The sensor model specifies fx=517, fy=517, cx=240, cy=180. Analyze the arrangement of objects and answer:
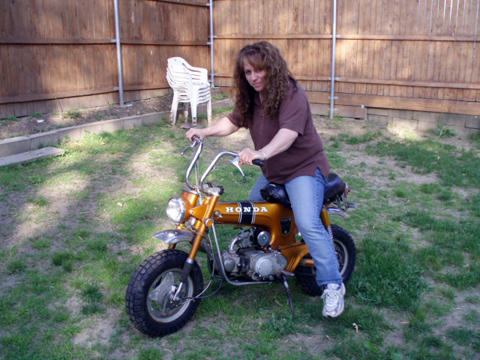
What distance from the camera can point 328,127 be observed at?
1002 centimetres

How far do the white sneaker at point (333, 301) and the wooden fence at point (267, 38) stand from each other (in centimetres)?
626

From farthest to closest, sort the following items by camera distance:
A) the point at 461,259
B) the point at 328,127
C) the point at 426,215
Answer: the point at 328,127 → the point at 426,215 → the point at 461,259

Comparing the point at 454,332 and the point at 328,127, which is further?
the point at 328,127

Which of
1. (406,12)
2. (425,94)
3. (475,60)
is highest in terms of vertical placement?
(406,12)

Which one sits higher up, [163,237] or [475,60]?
[475,60]

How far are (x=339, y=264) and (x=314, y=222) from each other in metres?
0.84

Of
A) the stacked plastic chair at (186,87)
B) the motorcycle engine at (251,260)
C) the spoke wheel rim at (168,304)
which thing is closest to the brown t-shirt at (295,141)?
the motorcycle engine at (251,260)

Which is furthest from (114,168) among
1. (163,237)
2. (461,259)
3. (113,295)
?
(461,259)

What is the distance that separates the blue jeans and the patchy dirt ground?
5.20 meters

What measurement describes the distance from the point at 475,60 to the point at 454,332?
6914 millimetres

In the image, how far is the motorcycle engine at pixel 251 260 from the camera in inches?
141

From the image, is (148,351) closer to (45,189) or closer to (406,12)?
(45,189)

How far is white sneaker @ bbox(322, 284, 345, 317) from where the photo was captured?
3.53m

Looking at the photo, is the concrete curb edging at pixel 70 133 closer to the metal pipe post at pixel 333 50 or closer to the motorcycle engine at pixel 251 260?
the metal pipe post at pixel 333 50
